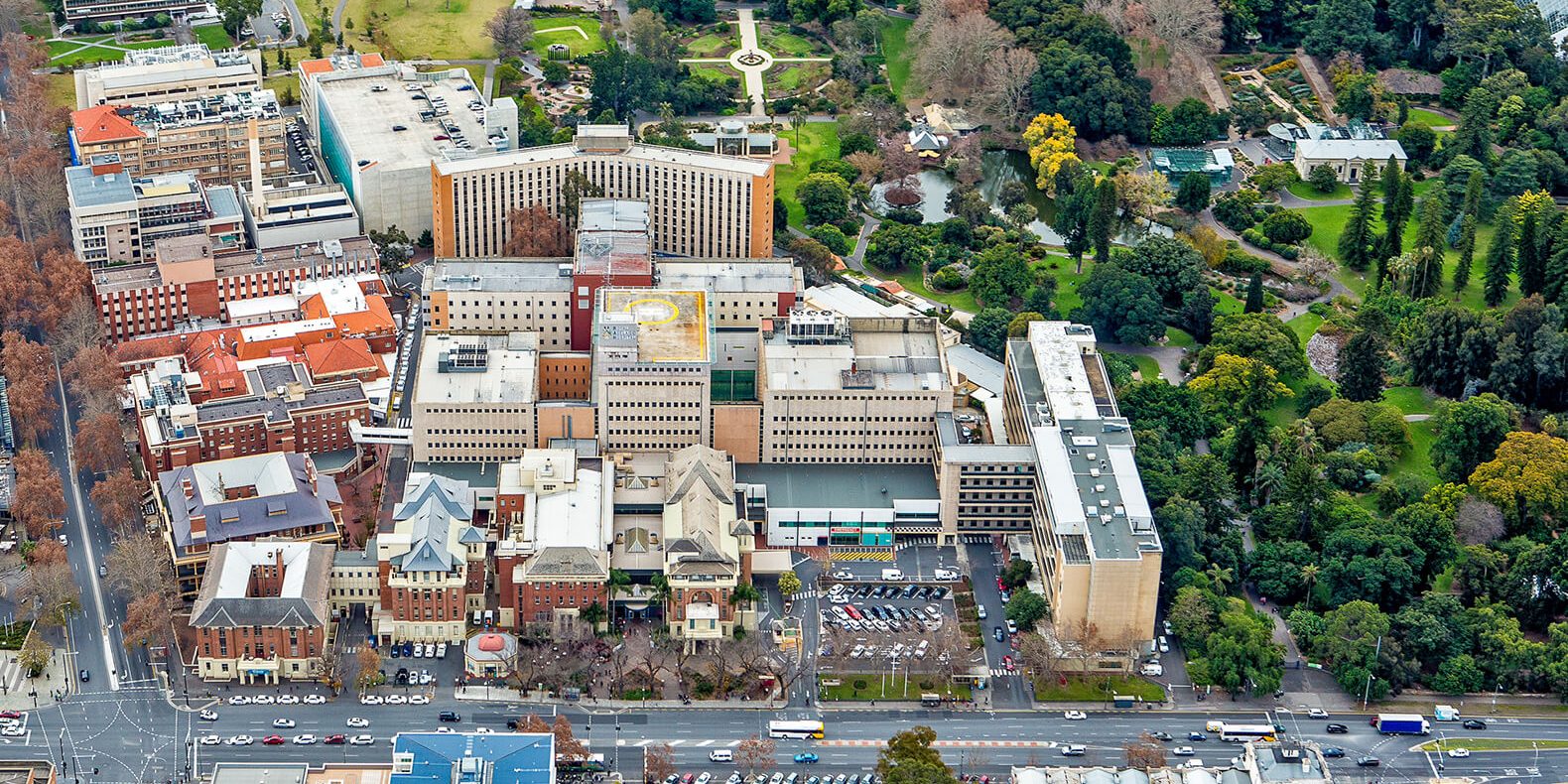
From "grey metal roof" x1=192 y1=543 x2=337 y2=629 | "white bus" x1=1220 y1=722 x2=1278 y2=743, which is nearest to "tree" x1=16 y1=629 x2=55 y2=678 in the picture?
"grey metal roof" x1=192 y1=543 x2=337 y2=629

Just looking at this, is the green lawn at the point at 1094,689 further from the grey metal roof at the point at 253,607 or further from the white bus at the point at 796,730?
the grey metal roof at the point at 253,607

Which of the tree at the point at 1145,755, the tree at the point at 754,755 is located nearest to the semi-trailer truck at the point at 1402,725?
the tree at the point at 1145,755

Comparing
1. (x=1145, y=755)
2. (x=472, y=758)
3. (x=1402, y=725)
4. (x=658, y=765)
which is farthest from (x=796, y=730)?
(x=1402, y=725)

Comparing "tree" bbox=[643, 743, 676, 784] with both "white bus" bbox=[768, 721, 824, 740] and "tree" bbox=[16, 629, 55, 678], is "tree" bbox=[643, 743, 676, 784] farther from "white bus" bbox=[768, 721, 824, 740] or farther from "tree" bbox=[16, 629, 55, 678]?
"tree" bbox=[16, 629, 55, 678]

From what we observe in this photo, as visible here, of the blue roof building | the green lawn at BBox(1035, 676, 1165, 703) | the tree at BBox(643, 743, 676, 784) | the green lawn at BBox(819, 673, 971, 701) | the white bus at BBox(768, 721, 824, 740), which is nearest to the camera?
the blue roof building

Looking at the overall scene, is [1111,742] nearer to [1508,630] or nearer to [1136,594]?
[1136,594]

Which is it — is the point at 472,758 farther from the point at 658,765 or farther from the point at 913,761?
the point at 913,761

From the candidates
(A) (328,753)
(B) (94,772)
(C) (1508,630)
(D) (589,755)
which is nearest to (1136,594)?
(C) (1508,630)
